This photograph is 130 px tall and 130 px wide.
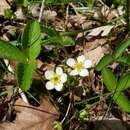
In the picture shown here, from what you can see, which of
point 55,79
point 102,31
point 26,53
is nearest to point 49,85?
point 55,79

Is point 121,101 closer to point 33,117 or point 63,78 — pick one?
point 63,78

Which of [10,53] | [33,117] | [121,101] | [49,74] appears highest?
[10,53]

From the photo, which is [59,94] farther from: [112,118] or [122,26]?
[122,26]

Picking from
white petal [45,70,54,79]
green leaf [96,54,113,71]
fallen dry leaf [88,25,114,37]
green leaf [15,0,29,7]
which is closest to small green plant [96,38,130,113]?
green leaf [96,54,113,71]

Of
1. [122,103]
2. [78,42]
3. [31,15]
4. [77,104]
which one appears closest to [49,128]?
[77,104]

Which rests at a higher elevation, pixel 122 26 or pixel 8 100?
pixel 122 26

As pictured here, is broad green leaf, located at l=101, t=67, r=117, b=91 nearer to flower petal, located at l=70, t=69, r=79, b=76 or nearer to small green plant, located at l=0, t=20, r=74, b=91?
flower petal, located at l=70, t=69, r=79, b=76
